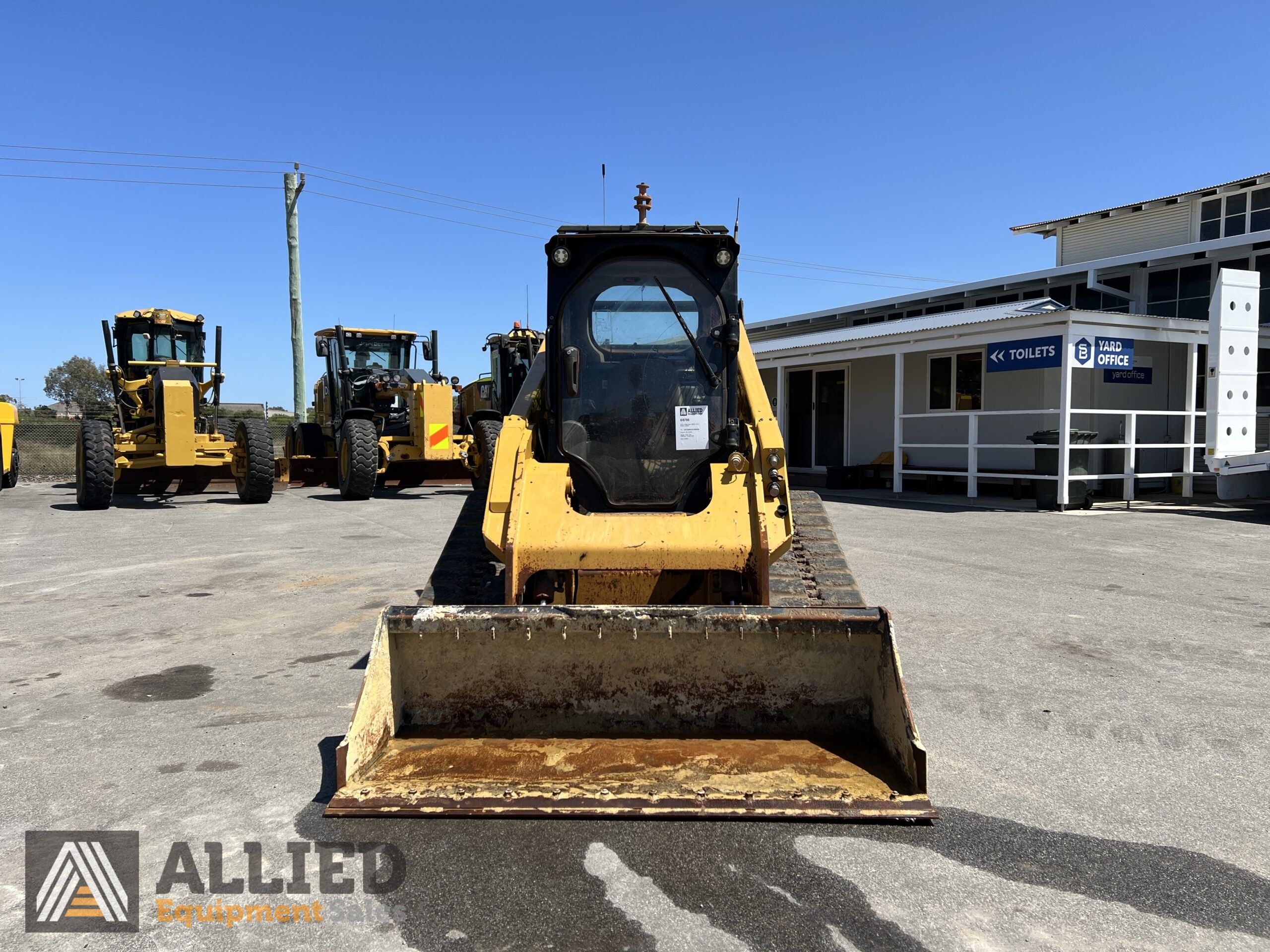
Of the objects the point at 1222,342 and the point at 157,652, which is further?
the point at 1222,342

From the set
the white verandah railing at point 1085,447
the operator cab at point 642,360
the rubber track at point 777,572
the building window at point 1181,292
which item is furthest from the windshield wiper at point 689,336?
the building window at point 1181,292

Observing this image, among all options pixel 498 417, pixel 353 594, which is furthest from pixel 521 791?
pixel 498 417

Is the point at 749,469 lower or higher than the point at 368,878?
higher

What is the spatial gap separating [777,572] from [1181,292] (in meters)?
15.9

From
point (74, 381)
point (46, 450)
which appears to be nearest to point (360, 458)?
point (46, 450)

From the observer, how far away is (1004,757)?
3.72 meters

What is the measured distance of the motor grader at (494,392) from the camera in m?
11.5

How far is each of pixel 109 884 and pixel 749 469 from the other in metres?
3.20

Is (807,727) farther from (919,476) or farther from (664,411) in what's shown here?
(919,476)

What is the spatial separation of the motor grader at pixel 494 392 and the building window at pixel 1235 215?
13.5 metres

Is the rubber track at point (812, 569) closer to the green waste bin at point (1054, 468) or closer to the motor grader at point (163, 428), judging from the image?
the green waste bin at point (1054, 468)

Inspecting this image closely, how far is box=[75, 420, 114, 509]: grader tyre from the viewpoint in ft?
44.5

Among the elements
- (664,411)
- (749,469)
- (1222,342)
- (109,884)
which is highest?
(1222,342)

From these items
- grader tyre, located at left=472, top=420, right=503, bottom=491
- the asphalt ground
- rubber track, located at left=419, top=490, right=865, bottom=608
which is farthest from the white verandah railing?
rubber track, located at left=419, top=490, right=865, bottom=608
